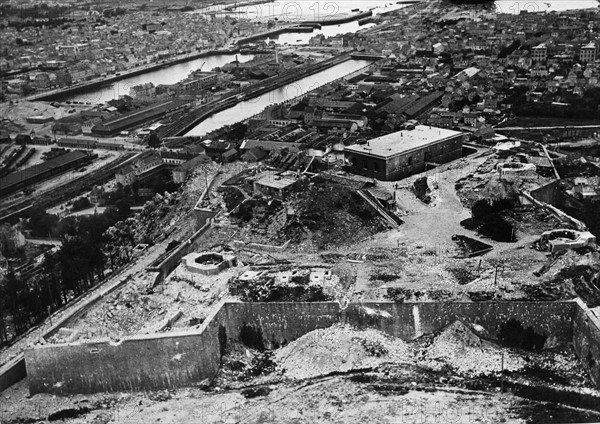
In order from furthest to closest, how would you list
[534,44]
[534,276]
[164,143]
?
[534,44] < [164,143] < [534,276]

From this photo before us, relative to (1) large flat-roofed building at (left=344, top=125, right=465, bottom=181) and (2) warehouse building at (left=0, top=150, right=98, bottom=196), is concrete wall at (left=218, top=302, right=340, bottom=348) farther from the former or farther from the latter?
(2) warehouse building at (left=0, top=150, right=98, bottom=196)

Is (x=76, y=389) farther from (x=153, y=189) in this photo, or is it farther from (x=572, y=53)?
(x=572, y=53)

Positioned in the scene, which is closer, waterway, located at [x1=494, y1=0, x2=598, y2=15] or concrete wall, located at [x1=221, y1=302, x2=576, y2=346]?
concrete wall, located at [x1=221, y1=302, x2=576, y2=346]

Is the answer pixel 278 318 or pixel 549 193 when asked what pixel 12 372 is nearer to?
pixel 278 318

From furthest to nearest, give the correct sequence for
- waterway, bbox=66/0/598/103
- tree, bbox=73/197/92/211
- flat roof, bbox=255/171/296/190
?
1. waterway, bbox=66/0/598/103
2. tree, bbox=73/197/92/211
3. flat roof, bbox=255/171/296/190

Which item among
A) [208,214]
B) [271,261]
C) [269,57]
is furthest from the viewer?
[269,57]

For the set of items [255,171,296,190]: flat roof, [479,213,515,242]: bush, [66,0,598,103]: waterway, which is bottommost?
[479,213,515,242]: bush

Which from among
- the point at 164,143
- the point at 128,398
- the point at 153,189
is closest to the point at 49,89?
the point at 164,143

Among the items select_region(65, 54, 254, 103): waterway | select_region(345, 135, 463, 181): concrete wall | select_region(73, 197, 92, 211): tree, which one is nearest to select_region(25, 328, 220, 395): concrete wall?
select_region(345, 135, 463, 181): concrete wall
